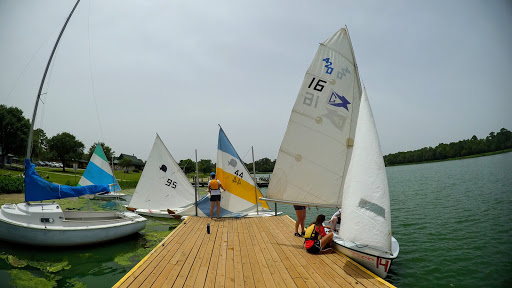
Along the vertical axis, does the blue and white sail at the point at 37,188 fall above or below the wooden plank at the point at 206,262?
above

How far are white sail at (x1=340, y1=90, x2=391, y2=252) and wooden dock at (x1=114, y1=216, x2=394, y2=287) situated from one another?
78cm

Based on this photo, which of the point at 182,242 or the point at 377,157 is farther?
the point at 182,242

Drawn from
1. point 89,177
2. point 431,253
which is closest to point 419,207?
point 431,253

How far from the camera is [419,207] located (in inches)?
671

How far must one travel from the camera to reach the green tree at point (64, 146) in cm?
5891

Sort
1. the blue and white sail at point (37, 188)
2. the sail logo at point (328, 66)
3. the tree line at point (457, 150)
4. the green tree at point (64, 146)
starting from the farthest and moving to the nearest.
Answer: the tree line at point (457, 150)
the green tree at point (64, 146)
the blue and white sail at point (37, 188)
the sail logo at point (328, 66)

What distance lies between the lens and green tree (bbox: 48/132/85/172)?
58.9 metres

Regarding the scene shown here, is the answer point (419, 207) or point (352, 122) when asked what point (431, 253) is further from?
point (419, 207)

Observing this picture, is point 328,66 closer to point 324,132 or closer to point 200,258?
point 324,132

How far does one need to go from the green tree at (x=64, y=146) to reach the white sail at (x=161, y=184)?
60471 millimetres

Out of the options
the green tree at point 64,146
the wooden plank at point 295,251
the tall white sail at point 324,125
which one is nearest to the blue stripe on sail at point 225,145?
the wooden plank at point 295,251

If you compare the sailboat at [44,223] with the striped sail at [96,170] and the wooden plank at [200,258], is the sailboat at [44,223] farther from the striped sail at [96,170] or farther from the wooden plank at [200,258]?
the striped sail at [96,170]

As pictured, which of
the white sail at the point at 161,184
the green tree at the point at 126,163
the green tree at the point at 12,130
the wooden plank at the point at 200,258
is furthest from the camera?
the green tree at the point at 126,163

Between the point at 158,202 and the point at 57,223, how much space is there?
19.0 feet
